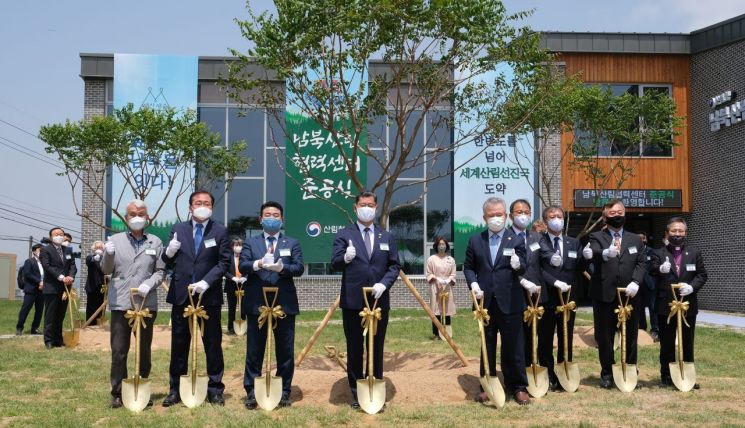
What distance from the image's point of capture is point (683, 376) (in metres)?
7.77

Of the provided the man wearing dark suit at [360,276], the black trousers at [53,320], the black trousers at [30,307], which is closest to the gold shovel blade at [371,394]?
the man wearing dark suit at [360,276]

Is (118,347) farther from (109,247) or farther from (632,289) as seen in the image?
(632,289)

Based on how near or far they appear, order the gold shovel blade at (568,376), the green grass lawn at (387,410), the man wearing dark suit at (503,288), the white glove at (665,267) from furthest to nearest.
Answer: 1. the white glove at (665,267)
2. the gold shovel blade at (568,376)
3. the man wearing dark suit at (503,288)
4. the green grass lawn at (387,410)

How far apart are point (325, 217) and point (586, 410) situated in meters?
15.3

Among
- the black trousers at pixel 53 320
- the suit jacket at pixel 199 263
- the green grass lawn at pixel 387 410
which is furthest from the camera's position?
the black trousers at pixel 53 320

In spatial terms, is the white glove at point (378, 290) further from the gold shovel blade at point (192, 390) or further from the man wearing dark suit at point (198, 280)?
the gold shovel blade at point (192, 390)

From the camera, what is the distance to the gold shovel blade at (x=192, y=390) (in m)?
6.79

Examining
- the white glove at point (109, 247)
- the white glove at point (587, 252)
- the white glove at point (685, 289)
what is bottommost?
the white glove at point (685, 289)

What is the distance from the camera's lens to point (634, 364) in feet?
26.0

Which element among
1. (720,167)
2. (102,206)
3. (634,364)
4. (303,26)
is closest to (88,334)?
(303,26)

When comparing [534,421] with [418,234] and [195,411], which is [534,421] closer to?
[195,411]

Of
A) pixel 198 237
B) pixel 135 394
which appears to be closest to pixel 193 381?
pixel 135 394

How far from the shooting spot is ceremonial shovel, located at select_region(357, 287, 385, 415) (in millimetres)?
6645

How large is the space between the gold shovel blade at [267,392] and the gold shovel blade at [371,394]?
0.71m
